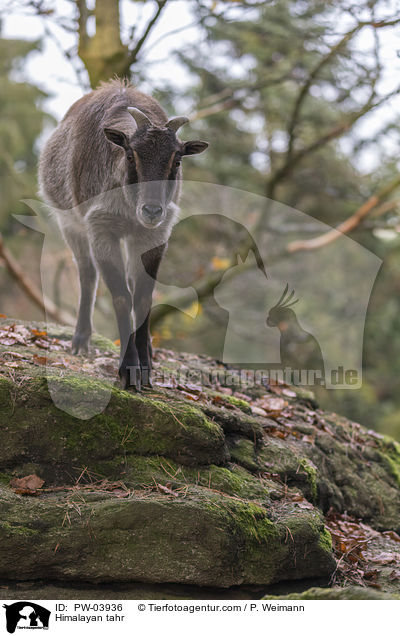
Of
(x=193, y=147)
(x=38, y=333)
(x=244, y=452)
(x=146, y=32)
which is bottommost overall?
(x=244, y=452)

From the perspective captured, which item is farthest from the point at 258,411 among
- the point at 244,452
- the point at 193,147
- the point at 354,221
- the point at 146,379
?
the point at 354,221

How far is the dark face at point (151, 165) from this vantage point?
170 inches

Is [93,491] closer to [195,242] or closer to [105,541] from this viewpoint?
[105,541]

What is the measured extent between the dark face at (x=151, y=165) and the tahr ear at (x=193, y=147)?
0.11 metres

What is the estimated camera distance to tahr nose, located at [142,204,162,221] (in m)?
4.29

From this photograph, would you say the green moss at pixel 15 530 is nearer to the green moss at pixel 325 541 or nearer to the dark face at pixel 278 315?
the green moss at pixel 325 541

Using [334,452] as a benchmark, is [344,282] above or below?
above

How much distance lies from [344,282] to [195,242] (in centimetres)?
585

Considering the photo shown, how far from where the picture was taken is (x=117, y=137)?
4.54 m

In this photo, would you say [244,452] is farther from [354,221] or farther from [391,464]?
[354,221]

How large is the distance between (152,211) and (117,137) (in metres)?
0.71

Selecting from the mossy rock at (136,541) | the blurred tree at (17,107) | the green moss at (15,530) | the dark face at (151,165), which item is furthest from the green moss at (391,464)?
the blurred tree at (17,107)
